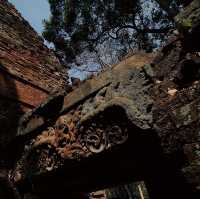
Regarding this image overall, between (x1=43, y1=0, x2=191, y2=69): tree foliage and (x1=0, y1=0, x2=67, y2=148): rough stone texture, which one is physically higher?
(x1=43, y1=0, x2=191, y2=69): tree foliage

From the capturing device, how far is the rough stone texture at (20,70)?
4387mm

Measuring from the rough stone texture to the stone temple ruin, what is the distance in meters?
0.39

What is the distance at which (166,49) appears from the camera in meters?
2.70

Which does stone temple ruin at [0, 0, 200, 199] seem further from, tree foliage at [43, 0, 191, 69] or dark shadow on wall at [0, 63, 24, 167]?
tree foliage at [43, 0, 191, 69]

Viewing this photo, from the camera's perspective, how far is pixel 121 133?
277 centimetres

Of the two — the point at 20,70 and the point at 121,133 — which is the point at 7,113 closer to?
the point at 20,70

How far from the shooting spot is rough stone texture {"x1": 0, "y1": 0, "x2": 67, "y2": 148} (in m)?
4.39

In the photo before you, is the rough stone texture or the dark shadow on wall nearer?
the dark shadow on wall

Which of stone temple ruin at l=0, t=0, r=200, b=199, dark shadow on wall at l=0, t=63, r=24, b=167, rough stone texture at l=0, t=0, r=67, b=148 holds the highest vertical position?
rough stone texture at l=0, t=0, r=67, b=148

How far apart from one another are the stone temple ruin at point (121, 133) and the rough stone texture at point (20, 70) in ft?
1.29

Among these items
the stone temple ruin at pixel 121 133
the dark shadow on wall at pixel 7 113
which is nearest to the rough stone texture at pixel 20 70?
the dark shadow on wall at pixel 7 113

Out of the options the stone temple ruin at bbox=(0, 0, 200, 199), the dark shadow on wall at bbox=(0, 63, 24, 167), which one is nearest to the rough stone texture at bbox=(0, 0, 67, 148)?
the dark shadow on wall at bbox=(0, 63, 24, 167)

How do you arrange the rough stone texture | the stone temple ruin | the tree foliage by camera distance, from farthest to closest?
the tree foliage, the rough stone texture, the stone temple ruin

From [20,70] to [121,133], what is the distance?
2.84m
